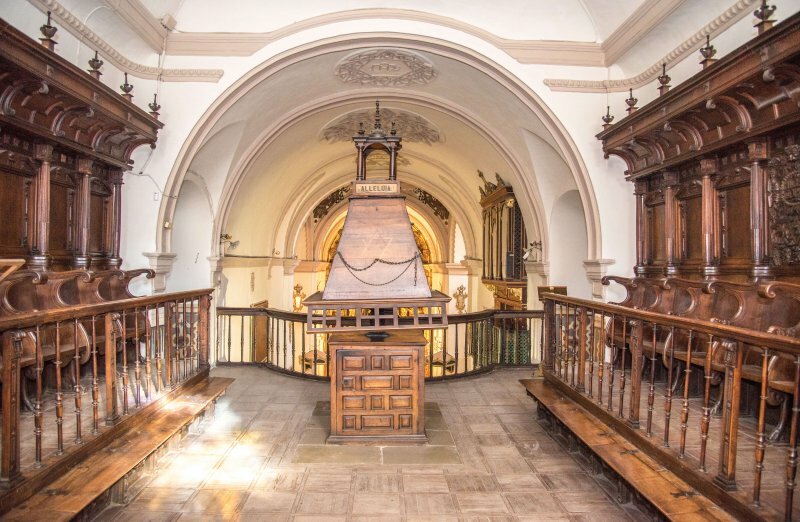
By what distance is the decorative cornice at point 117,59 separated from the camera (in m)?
5.19

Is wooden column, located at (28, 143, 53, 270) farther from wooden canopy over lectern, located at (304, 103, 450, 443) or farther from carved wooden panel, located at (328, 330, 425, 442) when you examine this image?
carved wooden panel, located at (328, 330, 425, 442)

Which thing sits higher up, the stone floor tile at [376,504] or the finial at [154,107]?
the finial at [154,107]

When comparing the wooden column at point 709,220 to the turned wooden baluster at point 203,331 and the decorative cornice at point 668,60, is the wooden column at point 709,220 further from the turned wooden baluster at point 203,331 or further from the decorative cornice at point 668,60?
the turned wooden baluster at point 203,331

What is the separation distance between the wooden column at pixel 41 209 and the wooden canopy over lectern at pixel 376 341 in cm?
280

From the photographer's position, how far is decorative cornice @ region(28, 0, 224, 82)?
17.0 ft

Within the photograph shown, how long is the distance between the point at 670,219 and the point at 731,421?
381 cm

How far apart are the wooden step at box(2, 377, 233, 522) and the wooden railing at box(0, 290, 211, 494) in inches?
4.0

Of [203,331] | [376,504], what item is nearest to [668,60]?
[376,504]

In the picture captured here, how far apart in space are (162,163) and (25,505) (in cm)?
497

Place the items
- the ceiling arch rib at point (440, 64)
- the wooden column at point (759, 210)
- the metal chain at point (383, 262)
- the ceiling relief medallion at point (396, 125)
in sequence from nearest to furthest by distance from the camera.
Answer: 1. the wooden column at point (759, 210)
2. the metal chain at point (383, 262)
3. the ceiling arch rib at point (440, 64)
4. the ceiling relief medallion at point (396, 125)

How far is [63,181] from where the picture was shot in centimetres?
554

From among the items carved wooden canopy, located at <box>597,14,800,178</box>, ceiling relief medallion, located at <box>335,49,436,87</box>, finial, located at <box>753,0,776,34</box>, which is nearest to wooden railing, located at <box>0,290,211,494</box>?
ceiling relief medallion, located at <box>335,49,436,87</box>

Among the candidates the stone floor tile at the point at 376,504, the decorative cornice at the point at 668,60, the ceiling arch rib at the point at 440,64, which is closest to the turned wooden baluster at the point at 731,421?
the stone floor tile at the point at 376,504

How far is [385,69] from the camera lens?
781cm
